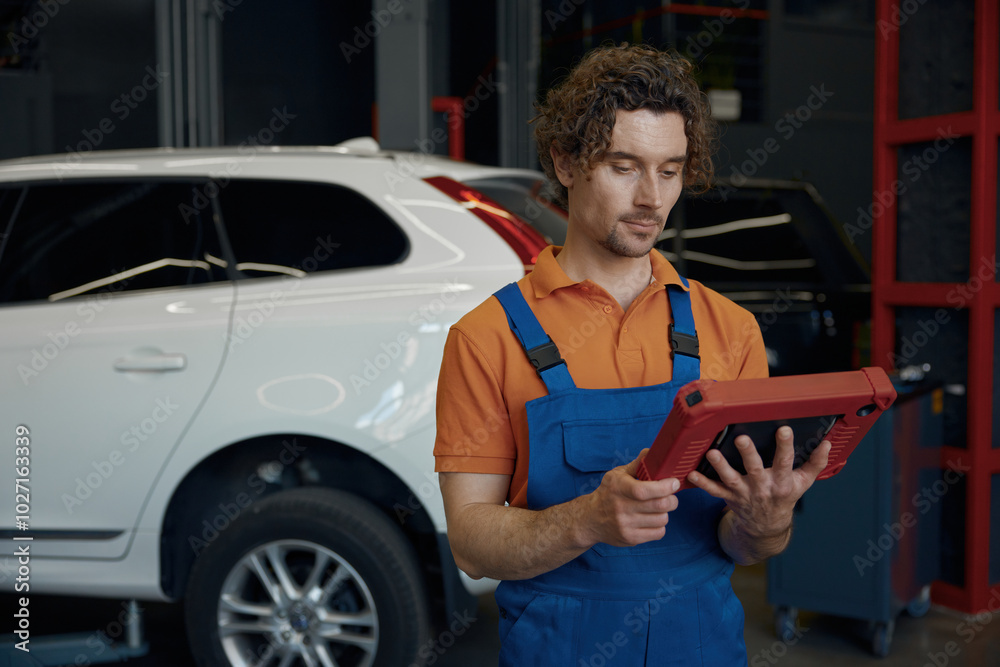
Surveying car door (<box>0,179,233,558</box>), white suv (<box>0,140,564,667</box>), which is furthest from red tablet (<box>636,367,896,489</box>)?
car door (<box>0,179,233,558</box>)

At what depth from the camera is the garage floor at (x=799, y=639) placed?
3.23m

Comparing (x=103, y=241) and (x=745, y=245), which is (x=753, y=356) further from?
(x=745, y=245)

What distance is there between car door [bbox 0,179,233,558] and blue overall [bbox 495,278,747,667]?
1520mm

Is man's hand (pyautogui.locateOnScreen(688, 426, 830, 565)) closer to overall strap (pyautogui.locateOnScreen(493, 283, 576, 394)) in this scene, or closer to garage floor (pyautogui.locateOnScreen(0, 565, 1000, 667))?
overall strap (pyautogui.locateOnScreen(493, 283, 576, 394))

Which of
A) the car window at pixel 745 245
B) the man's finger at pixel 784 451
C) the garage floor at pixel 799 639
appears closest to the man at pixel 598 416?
the man's finger at pixel 784 451

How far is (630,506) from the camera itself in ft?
3.72

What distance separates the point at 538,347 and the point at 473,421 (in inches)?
6.0

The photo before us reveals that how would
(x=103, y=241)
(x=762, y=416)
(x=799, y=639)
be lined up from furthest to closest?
(x=799, y=639), (x=103, y=241), (x=762, y=416)

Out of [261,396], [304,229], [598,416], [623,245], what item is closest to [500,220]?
[304,229]

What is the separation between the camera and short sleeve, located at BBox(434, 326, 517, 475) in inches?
54.6

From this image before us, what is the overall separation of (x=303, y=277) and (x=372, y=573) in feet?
2.91

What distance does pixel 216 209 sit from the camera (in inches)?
112

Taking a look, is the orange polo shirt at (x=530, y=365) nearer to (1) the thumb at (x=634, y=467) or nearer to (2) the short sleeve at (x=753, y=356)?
(2) the short sleeve at (x=753, y=356)

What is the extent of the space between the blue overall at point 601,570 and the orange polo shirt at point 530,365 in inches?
1.4
